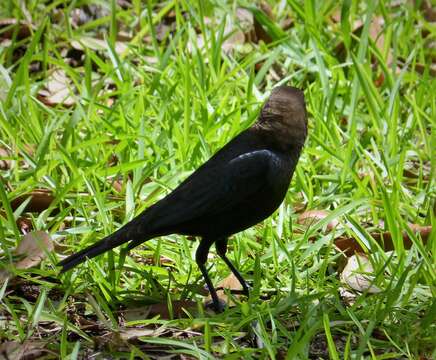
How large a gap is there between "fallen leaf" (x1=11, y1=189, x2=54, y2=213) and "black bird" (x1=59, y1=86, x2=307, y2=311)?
2.47ft

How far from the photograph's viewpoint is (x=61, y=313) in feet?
11.8

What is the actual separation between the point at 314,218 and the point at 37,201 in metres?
1.27

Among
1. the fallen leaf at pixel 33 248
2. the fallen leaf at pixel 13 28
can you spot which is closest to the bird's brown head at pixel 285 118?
the fallen leaf at pixel 33 248

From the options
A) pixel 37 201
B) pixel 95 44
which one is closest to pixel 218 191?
pixel 37 201

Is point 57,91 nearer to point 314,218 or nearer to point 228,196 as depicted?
point 314,218

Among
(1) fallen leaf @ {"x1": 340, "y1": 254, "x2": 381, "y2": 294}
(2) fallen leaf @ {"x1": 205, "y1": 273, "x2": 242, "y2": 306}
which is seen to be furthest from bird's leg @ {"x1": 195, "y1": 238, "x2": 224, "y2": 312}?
(1) fallen leaf @ {"x1": 340, "y1": 254, "x2": 381, "y2": 294}

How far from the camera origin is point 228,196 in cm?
382

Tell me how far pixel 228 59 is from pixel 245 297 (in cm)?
203

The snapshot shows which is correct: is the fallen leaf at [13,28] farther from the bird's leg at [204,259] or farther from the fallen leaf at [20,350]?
the fallen leaf at [20,350]

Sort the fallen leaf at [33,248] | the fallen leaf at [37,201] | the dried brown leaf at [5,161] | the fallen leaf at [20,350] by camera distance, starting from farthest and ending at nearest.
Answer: the dried brown leaf at [5,161]
the fallen leaf at [37,201]
the fallen leaf at [33,248]
the fallen leaf at [20,350]

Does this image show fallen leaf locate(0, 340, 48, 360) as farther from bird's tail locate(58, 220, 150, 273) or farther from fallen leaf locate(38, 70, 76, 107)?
fallen leaf locate(38, 70, 76, 107)

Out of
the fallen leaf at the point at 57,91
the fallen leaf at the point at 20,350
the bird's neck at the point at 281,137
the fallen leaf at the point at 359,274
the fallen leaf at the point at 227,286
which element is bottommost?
the fallen leaf at the point at 227,286

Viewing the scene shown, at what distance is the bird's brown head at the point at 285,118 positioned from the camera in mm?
3910

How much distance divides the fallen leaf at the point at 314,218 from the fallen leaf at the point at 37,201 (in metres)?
1.16
